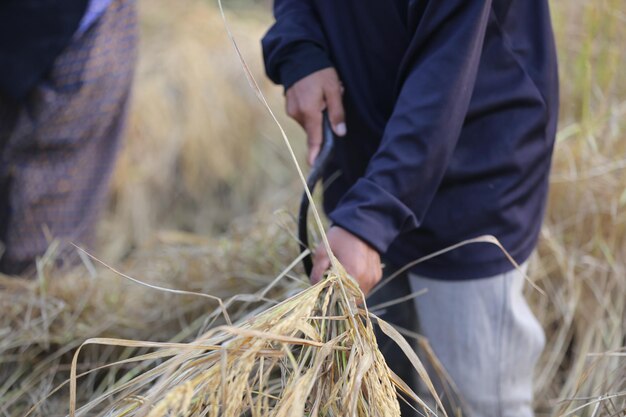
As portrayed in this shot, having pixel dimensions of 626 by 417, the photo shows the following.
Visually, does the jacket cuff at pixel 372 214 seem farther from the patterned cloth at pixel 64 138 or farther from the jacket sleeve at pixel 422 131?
the patterned cloth at pixel 64 138

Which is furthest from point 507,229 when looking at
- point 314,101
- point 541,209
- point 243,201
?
point 243,201

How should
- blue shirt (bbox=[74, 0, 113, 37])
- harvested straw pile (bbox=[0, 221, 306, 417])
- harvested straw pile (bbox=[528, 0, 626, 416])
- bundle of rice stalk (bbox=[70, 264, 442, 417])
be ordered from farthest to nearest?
blue shirt (bbox=[74, 0, 113, 37]) < harvested straw pile (bbox=[528, 0, 626, 416]) < harvested straw pile (bbox=[0, 221, 306, 417]) < bundle of rice stalk (bbox=[70, 264, 442, 417])

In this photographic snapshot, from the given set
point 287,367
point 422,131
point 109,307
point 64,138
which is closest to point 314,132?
point 422,131

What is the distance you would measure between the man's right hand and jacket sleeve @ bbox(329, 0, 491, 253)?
156 millimetres

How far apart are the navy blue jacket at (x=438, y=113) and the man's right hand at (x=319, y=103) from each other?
0.02m

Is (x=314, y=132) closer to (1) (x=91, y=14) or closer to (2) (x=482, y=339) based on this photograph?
(2) (x=482, y=339)

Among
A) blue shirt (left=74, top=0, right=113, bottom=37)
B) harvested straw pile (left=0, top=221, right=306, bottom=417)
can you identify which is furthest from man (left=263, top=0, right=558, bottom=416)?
blue shirt (left=74, top=0, right=113, bottom=37)

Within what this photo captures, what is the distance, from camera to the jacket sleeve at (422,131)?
99cm

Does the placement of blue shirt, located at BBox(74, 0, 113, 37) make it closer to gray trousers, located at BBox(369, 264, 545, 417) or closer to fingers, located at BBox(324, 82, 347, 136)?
fingers, located at BBox(324, 82, 347, 136)

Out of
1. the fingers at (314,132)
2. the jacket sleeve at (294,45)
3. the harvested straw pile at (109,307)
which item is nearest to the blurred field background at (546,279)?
the harvested straw pile at (109,307)

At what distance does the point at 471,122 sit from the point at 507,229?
166mm

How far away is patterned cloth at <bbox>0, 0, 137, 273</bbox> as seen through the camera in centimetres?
200

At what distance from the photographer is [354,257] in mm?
983

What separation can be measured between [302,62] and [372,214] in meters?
0.31
